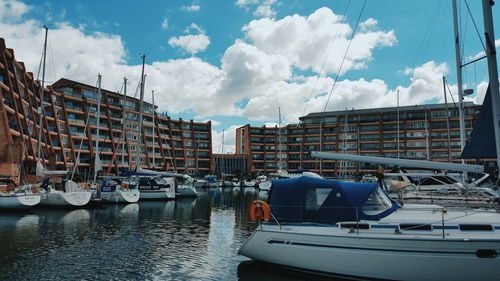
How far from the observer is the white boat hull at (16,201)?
32906 mm

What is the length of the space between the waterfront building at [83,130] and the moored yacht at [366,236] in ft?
137

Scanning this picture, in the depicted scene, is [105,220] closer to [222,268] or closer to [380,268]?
[222,268]

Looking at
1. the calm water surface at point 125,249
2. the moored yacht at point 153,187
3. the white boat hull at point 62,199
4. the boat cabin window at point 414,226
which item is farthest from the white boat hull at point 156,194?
the boat cabin window at point 414,226

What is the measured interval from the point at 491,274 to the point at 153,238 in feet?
55.7

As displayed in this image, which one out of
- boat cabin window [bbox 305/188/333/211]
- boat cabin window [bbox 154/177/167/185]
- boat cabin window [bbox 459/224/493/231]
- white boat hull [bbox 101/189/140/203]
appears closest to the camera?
boat cabin window [bbox 459/224/493/231]

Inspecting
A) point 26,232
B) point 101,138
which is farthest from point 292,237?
point 101,138

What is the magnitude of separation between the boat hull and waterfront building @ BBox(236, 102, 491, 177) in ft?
272

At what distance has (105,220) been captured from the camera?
29.0 m

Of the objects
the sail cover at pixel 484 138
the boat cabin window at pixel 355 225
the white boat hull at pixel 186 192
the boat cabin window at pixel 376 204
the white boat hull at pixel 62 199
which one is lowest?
the white boat hull at pixel 186 192

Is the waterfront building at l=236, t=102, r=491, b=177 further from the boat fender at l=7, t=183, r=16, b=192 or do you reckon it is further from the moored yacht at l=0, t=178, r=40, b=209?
the moored yacht at l=0, t=178, r=40, b=209

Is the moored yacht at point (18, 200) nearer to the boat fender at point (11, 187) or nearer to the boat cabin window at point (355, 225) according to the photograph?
the boat fender at point (11, 187)

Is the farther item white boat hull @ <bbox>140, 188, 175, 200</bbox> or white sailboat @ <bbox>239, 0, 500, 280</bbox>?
white boat hull @ <bbox>140, 188, 175, 200</bbox>

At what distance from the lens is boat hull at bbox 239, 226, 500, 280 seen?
10.8m

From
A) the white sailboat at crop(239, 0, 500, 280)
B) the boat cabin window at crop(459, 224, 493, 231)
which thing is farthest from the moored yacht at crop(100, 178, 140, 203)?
the boat cabin window at crop(459, 224, 493, 231)
